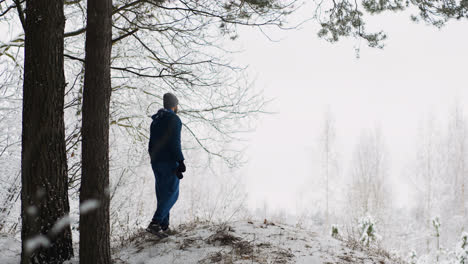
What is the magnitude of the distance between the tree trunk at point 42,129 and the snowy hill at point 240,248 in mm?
864

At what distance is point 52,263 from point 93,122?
1552 millimetres

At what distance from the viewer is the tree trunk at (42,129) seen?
368 centimetres

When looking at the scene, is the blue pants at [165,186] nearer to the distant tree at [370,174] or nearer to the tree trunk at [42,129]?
the tree trunk at [42,129]

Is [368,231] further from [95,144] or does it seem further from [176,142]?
[95,144]

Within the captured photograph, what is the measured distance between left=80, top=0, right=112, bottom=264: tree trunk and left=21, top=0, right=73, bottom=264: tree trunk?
41cm

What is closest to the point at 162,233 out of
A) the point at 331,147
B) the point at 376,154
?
the point at 331,147

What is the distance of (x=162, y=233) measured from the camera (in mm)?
4738

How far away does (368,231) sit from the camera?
793cm

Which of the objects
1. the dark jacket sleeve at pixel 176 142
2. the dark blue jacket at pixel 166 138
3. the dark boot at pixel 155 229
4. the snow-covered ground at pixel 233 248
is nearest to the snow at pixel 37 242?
the snow-covered ground at pixel 233 248

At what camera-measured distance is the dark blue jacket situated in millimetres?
4641

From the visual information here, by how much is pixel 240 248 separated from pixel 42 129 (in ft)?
8.24

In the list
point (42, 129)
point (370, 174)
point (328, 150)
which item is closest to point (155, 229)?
point (42, 129)

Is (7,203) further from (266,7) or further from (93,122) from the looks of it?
(266,7)

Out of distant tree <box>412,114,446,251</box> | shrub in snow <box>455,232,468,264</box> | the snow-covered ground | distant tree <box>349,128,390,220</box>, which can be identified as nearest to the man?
the snow-covered ground
